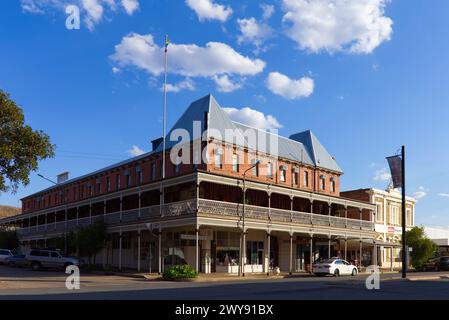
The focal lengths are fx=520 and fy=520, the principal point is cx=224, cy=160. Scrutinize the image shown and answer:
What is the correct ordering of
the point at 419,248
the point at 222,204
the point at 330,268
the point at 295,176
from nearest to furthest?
the point at 222,204 → the point at 330,268 → the point at 295,176 → the point at 419,248

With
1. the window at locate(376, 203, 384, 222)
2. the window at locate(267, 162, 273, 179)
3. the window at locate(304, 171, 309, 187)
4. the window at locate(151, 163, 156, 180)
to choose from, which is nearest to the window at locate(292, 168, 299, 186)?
the window at locate(304, 171, 309, 187)

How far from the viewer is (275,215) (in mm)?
41344

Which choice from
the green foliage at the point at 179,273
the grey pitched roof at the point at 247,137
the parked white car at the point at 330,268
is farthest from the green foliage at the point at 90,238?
the parked white car at the point at 330,268

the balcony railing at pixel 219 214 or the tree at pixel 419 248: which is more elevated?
the balcony railing at pixel 219 214

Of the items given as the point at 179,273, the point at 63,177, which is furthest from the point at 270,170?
the point at 63,177

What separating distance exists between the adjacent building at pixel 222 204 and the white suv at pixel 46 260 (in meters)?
4.15

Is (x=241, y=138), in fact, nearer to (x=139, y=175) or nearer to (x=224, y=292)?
(x=139, y=175)

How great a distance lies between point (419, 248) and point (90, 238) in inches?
1384

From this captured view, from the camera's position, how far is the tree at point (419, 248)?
5681 centimetres

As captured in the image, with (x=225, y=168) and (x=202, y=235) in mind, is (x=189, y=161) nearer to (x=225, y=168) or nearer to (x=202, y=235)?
(x=225, y=168)

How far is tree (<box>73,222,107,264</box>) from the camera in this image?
44125mm

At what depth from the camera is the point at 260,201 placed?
45000 mm

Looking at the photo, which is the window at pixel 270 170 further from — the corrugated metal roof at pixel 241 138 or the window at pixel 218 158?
the window at pixel 218 158
